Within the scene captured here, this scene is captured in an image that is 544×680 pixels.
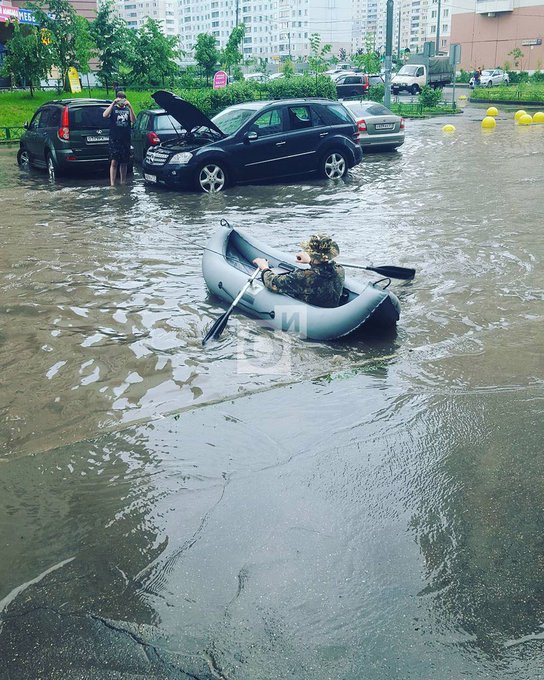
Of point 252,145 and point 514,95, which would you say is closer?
point 252,145

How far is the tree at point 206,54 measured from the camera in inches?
1577

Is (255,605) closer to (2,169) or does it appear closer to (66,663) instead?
(66,663)

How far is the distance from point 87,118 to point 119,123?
4.91 feet

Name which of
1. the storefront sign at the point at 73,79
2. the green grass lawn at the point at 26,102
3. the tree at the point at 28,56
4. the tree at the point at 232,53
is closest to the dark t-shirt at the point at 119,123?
the green grass lawn at the point at 26,102

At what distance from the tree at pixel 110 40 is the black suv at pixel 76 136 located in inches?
644

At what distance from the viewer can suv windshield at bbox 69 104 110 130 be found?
53.0 feet

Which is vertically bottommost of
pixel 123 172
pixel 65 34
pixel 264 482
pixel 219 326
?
pixel 264 482

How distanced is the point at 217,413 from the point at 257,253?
3.52 m

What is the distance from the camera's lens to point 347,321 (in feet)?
23.8

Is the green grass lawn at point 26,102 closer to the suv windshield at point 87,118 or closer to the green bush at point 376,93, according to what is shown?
the green bush at point 376,93

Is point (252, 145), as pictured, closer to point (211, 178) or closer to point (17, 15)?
point (211, 178)

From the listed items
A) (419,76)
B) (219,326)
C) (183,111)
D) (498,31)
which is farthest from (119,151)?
(498,31)

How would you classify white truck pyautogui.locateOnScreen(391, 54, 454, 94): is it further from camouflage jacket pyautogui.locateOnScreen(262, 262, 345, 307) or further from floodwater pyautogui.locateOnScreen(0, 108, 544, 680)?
camouflage jacket pyautogui.locateOnScreen(262, 262, 345, 307)

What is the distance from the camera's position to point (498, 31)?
7306cm
